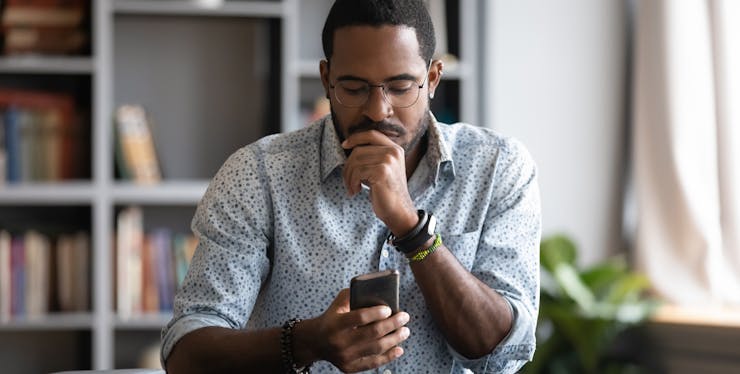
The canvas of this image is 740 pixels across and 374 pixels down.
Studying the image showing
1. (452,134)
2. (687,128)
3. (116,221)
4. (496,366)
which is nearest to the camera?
(496,366)

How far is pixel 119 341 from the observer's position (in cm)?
412

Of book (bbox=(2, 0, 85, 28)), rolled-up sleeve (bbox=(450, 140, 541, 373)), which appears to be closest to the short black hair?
rolled-up sleeve (bbox=(450, 140, 541, 373))

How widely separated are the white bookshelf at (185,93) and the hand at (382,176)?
2.04 metres

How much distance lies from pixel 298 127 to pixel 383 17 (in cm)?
206

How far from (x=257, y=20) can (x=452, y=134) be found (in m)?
2.26

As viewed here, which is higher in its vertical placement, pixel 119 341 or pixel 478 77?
pixel 478 77

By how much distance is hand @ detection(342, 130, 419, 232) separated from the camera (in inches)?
70.0

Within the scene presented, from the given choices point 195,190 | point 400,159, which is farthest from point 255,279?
point 195,190

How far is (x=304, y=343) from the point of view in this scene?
1.64 meters

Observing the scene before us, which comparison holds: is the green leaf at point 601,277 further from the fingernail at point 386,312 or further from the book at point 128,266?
the fingernail at point 386,312

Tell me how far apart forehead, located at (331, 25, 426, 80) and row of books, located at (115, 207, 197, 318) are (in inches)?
87.0

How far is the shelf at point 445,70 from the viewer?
12.9 ft

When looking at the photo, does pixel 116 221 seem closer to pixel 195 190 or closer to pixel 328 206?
pixel 195 190

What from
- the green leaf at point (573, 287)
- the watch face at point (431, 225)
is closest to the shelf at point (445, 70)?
the green leaf at point (573, 287)
